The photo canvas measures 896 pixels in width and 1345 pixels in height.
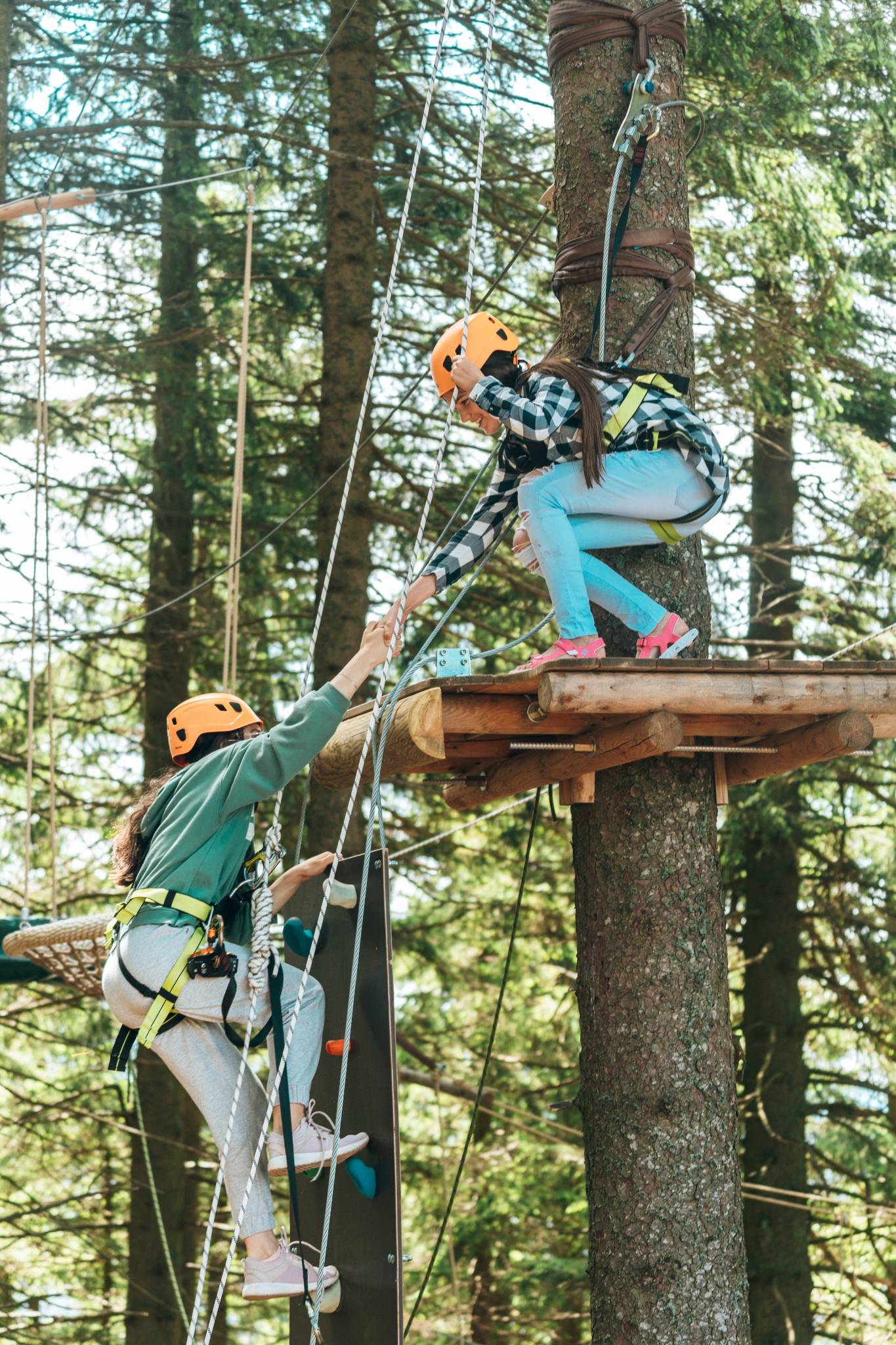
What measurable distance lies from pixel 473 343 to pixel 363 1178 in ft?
7.14

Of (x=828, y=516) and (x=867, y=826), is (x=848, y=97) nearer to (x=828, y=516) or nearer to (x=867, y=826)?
(x=828, y=516)

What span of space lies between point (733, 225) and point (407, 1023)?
5733 mm

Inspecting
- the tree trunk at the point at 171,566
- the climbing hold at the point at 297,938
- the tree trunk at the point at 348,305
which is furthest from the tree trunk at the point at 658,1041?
the tree trunk at the point at 171,566

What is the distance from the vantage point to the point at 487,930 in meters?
10.0

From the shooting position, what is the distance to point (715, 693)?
2.92m

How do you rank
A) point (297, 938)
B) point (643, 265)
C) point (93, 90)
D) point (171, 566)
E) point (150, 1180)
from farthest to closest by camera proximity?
point (171, 566) → point (150, 1180) → point (93, 90) → point (643, 265) → point (297, 938)

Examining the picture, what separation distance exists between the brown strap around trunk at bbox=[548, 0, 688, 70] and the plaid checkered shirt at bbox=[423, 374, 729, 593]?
111 centimetres

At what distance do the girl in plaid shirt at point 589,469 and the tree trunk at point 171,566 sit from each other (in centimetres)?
469

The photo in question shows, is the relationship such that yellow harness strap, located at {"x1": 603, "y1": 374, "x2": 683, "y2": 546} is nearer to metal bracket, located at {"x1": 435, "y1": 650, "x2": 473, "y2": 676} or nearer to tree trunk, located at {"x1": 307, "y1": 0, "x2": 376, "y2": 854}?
metal bracket, located at {"x1": 435, "y1": 650, "x2": 473, "y2": 676}

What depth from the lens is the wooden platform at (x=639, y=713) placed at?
2.85 meters

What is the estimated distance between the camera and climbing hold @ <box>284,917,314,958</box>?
11.6 ft

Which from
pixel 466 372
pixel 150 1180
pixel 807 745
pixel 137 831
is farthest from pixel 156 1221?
pixel 466 372

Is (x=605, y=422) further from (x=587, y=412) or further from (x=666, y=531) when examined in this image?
(x=666, y=531)

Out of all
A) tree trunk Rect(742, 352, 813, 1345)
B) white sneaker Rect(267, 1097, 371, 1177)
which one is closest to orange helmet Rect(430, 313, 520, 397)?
white sneaker Rect(267, 1097, 371, 1177)
